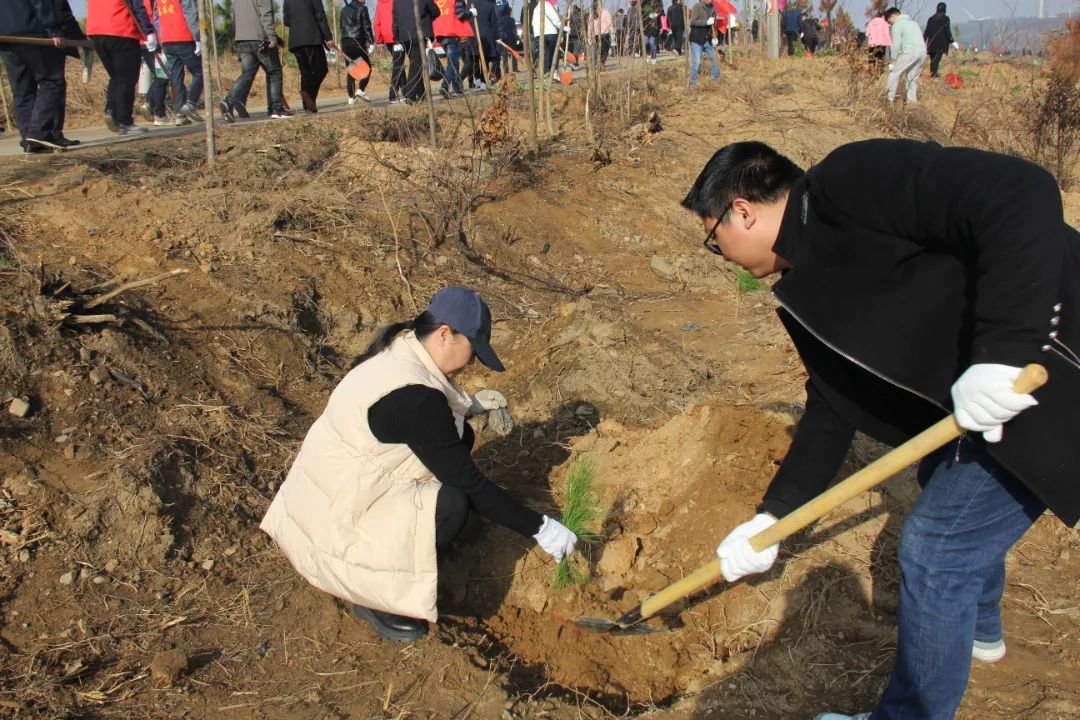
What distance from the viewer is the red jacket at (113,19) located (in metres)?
6.80

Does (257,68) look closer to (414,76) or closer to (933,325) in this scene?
(414,76)

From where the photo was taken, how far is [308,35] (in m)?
8.35

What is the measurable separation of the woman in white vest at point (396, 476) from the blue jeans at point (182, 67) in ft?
23.5

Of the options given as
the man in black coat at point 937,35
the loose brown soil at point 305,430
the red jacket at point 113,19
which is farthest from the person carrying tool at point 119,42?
the man in black coat at point 937,35

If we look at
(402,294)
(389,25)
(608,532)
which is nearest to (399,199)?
(402,294)

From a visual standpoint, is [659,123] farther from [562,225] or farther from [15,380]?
[15,380]

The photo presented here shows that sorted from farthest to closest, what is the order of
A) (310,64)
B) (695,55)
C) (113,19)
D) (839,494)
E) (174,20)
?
(695,55) < (310,64) < (174,20) < (113,19) < (839,494)

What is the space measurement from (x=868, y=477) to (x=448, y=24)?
9.60m

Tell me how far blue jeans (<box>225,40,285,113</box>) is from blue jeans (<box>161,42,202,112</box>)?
55cm

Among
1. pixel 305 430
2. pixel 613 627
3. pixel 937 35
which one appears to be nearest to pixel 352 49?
pixel 305 430

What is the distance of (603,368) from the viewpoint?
4512mm

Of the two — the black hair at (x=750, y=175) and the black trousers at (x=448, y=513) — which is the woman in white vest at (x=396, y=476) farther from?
the black hair at (x=750, y=175)

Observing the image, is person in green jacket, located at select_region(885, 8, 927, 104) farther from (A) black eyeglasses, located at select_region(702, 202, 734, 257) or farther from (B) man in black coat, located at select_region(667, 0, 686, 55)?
(A) black eyeglasses, located at select_region(702, 202, 734, 257)

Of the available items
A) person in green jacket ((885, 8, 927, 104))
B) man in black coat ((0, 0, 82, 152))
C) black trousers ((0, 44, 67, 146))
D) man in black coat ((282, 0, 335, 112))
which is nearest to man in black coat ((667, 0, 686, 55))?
person in green jacket ((885, 8, 927, 104))
